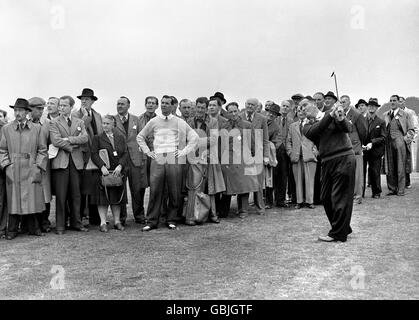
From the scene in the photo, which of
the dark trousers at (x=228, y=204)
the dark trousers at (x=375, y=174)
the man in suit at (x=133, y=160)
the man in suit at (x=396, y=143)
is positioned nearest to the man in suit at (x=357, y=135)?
the dark trousers at (x=375, y=174)

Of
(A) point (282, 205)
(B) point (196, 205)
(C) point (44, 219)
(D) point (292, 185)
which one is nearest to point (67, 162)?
(C) point (44, 219)

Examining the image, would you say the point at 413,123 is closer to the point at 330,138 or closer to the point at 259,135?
the point at 259,135

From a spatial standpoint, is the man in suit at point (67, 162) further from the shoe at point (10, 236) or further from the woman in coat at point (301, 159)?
the woman in coat at point (301, 159)

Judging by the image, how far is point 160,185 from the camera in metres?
8.26

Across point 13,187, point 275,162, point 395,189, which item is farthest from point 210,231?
point 395,189

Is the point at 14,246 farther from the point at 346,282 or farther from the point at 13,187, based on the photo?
the point at 346,282

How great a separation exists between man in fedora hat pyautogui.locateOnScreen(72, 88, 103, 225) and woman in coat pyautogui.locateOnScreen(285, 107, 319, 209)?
3769 millimetres

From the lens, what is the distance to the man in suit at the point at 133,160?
8852 millimetres

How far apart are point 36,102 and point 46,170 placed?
67.4 inches

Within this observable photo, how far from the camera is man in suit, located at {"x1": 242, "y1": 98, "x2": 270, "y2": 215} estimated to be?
31.2 ft

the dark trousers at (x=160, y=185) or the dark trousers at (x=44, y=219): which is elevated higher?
the dark trousers at (x=160, y=185)

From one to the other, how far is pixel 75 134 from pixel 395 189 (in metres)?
7.25

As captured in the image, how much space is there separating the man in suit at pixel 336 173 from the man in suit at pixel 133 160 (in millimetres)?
3249

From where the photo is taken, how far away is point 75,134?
827 centimetres
